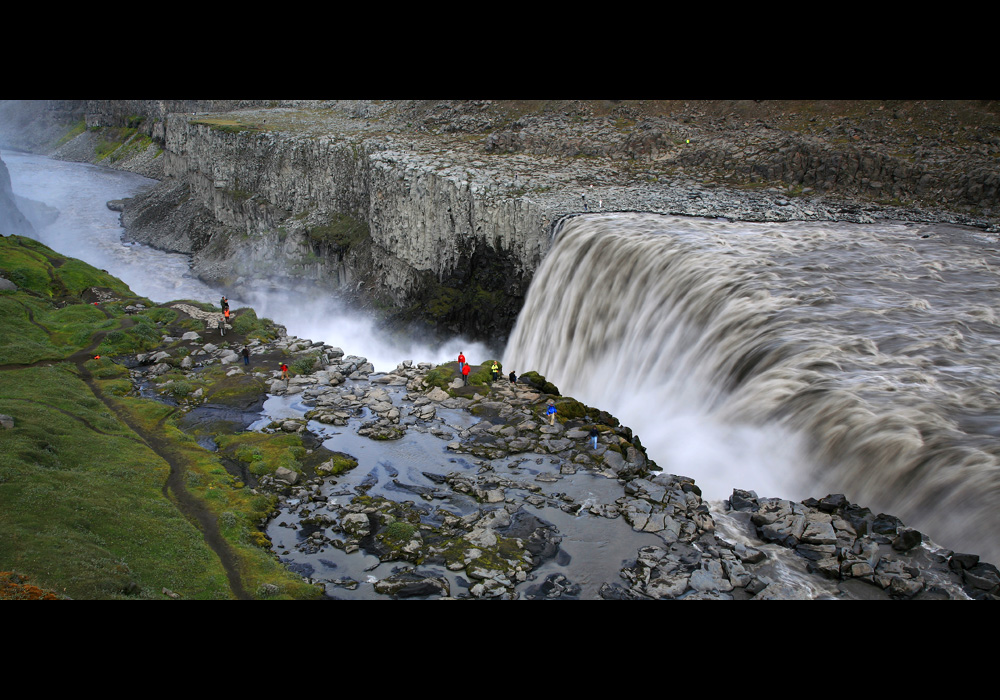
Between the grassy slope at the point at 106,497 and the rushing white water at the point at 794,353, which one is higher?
the rushing white water at the point at 794,353

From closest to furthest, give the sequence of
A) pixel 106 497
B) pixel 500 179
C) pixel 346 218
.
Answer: pixel 106 497 → pixel 500 179 → pixel 346 218

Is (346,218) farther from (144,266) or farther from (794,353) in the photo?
(794,353)

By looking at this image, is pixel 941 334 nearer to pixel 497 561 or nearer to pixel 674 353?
pixel 674 353

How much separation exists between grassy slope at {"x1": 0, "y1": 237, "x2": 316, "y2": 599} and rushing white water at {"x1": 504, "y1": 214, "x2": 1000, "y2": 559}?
1355cm

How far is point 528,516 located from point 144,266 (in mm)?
57991

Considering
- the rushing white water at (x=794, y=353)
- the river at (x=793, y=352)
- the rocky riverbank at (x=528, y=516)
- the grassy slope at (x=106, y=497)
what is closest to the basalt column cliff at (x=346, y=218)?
the river at (x=793, y=352)

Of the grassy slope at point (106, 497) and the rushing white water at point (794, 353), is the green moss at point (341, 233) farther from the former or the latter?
A: the grassy slope at point (106, 497)

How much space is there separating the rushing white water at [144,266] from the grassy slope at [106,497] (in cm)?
1854

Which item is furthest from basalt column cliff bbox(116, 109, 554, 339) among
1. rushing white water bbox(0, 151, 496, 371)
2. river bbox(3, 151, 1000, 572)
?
river bbox(3, 151, 1000, 572)

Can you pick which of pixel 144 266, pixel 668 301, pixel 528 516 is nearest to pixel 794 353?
pixel 668 301

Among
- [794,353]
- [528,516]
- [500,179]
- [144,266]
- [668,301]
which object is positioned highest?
[500,179]

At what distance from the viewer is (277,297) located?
5709 cm

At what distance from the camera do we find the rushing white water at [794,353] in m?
17.2

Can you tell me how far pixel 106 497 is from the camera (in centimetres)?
1947
